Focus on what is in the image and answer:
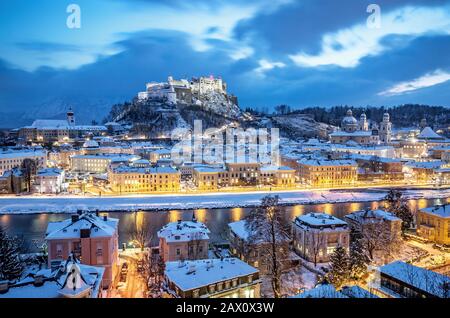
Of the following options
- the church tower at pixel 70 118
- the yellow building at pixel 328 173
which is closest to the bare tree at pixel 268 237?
the yellow building at pixel 328 173

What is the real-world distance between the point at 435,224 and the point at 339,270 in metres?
2.82

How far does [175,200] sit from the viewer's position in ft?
32.6

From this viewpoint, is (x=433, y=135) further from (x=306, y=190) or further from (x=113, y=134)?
(x=113, y=134)

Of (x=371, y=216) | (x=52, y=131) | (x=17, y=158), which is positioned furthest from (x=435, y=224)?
(x=52, y=131)

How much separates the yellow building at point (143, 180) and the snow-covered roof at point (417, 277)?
8629 millimetres

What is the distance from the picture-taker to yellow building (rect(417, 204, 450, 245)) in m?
5.77

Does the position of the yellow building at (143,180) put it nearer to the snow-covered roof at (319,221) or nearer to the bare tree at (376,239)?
the snow-covered roof at (319,221)

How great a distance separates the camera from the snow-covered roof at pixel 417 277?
2.65 m

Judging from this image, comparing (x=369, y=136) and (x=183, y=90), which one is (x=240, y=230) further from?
(x=183, y=90)

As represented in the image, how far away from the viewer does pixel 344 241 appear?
5090 mm

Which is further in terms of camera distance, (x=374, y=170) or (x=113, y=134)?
(x=113, y=134)

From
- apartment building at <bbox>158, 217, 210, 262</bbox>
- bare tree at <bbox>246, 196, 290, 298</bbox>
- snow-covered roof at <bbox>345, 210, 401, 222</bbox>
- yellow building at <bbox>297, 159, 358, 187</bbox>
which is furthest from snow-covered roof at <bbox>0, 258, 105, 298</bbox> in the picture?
yellow building at <bbox>297, 159, 358, 187</bbox>

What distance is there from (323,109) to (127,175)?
1255 inches
